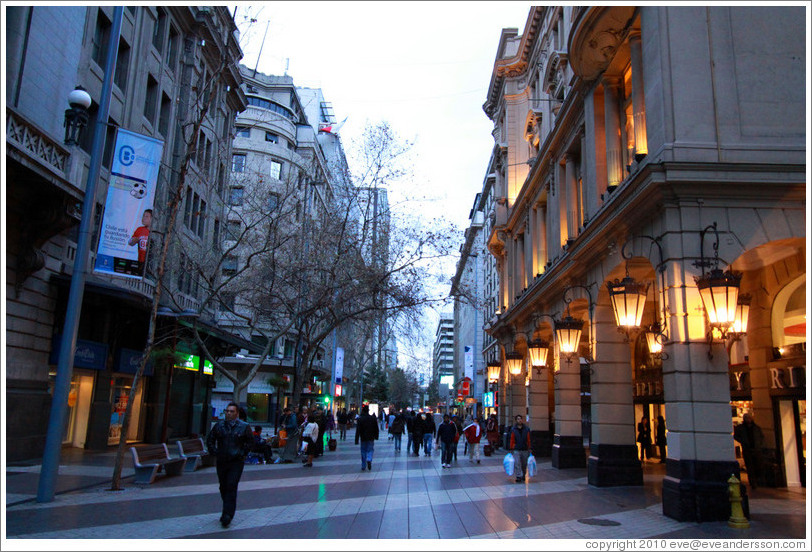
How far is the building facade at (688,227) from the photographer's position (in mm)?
10594

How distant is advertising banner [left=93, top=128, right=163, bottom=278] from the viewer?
1252cm

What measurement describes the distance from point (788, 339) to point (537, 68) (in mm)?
19769

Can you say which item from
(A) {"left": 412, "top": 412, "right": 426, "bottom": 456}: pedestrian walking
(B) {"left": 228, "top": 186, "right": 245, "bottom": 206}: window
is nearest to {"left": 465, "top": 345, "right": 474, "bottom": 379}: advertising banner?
(B) {"left": 228, "top": 186, "right": 245, "bottom": 206}: window

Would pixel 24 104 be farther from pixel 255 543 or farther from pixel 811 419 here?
pixel 811 419

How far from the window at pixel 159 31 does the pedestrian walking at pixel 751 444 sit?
81.1 feet

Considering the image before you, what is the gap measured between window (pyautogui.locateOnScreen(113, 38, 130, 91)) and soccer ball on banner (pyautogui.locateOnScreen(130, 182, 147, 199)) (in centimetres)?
1027

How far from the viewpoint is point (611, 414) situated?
584 inches

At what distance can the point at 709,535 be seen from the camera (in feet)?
28.8

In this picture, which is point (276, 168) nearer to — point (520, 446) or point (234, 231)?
point (234, 231)

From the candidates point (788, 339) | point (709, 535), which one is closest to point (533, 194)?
point (788, 339)

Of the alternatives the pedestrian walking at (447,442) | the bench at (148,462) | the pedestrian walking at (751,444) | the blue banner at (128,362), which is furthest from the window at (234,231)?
the pedestrian walking at (751,444)

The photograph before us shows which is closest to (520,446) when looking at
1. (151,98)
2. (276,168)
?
(151,98)

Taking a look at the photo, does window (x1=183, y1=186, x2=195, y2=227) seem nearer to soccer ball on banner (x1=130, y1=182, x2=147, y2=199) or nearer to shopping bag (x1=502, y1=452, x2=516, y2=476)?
soccer ball on banner (x1=130, y1=182, x2=147, y2=199)

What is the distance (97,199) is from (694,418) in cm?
1901
